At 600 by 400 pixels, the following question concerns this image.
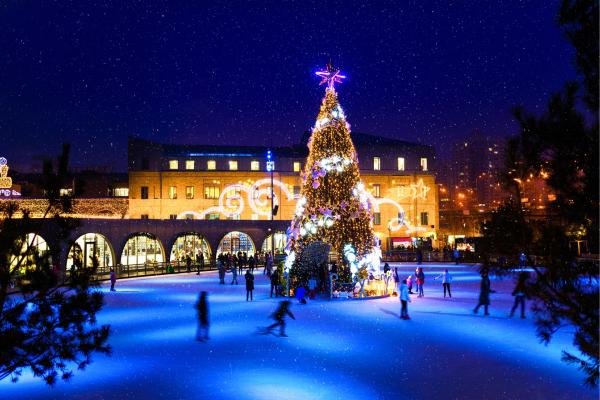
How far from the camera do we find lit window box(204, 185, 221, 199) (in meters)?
57.4

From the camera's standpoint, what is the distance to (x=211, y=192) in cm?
5753

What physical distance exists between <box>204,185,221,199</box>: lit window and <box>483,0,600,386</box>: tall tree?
53.5 m

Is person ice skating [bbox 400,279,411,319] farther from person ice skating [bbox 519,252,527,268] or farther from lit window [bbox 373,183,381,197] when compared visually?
lit window [bbox 373,183,381,197]

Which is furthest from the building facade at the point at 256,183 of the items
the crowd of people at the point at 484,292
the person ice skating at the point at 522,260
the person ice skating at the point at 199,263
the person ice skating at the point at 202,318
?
the person ice skating at the point at 522,260

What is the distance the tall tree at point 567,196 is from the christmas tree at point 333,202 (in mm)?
17040

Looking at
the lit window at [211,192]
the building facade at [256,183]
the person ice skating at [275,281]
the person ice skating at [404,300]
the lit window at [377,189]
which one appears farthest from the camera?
the lit window at [377,189]

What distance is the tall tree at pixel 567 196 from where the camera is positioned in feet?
14.6

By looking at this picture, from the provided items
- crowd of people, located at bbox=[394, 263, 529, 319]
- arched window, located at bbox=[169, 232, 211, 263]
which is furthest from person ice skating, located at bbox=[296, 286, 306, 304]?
arched window, located at bbox=[169, 232, 211, 263]

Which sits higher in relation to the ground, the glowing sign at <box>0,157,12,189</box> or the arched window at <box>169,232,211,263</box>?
the glowing sign at <box>0,157,12,189</box>

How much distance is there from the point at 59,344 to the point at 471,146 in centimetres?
13182

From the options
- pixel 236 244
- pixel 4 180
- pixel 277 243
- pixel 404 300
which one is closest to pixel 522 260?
pixel 404 300

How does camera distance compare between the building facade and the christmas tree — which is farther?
the building facade

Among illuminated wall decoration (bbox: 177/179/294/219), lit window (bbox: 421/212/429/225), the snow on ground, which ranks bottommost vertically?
the snow on ground

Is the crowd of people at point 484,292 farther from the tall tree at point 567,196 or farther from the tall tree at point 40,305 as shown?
the tall tree at point 40,305
